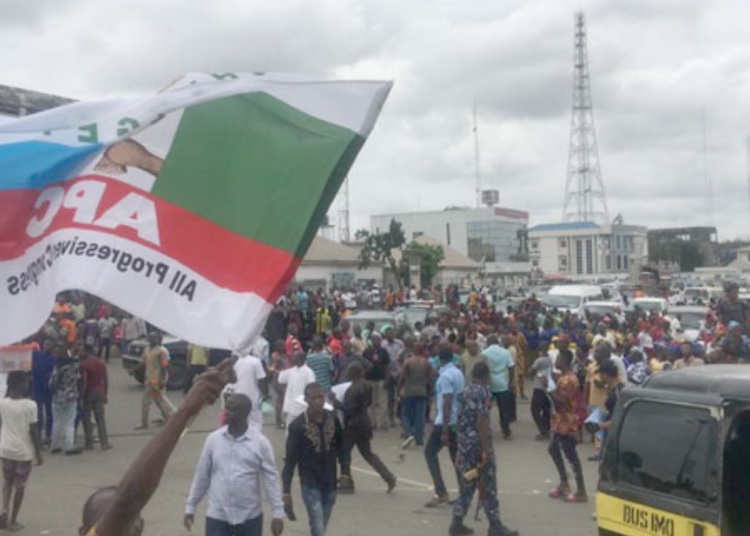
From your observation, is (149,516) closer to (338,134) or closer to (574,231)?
(338,134)

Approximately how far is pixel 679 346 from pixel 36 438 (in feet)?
28.4

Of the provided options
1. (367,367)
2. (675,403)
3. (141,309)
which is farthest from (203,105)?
(367,367)

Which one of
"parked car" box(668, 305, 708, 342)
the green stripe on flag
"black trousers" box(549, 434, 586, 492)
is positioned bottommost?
"black trousers" box(549, 434, 586, 492)

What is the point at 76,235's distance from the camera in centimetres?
391

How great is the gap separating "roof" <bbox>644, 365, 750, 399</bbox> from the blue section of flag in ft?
11.4

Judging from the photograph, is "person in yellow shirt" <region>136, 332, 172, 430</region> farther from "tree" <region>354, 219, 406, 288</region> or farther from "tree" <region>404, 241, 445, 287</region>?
"tree" <region>404, 241, 445, 287</region>

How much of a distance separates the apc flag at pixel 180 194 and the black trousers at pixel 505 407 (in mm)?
10229

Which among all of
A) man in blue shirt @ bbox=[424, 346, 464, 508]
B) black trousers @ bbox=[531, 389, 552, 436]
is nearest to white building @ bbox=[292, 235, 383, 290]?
black trousers @ bbox=[531, 389, 552, 436]

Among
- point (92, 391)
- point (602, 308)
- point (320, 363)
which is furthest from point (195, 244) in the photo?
point (602, 308)

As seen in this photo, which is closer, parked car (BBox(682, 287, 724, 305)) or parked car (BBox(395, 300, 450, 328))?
parked car (BBox(395, 300, 450, 328))

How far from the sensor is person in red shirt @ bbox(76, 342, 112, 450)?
12609 millimetres

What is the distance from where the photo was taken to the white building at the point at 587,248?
389 ft

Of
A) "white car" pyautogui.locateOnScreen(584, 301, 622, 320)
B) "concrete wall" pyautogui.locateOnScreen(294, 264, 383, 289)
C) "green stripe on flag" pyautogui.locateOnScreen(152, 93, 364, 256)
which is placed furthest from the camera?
"concrete wall" pyautogui.locateOnScreen(294, 264, 383, 289)

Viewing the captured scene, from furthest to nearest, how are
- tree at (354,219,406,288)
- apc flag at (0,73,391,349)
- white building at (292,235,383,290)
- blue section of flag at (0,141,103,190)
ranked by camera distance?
1. tree at (354,219,406,288)
2. white building at (292,235,383,290)
3. blue section of flag at (0,141,103,190)
4. apc flag at (0,73,391,349)
